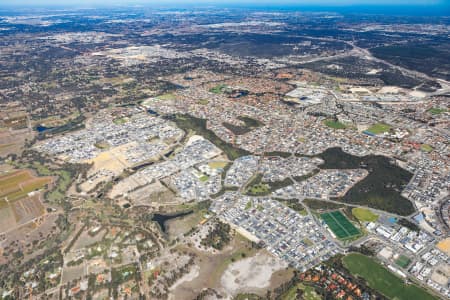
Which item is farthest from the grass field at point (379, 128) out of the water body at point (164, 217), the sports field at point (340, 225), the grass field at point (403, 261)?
the water body at point (164, 217)

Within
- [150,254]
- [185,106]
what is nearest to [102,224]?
[150,254]

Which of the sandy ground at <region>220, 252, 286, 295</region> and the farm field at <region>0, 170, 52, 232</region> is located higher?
the sandy ground at <region>220, 252, 286, 295</region>

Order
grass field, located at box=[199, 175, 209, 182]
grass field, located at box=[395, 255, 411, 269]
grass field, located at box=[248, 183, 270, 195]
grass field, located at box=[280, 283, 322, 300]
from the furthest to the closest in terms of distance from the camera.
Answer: grass field, located at box=[199, 175, 209, 182] < grass field, located at box=[248, 183, 270, 195] < grass field, located at box=[395, 255, 411, 269] < grass field, located at box=[280, 283, 322, 300]

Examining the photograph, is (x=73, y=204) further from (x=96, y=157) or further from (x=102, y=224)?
(x=96, y=157)

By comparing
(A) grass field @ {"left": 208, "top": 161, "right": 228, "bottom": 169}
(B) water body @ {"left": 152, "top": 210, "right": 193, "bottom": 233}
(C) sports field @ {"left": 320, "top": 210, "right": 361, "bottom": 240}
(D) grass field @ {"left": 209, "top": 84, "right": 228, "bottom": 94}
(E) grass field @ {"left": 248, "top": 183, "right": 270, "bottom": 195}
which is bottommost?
(B) water body @ {"left": 152, "top": 210, "right": 193, "bottom": 233}

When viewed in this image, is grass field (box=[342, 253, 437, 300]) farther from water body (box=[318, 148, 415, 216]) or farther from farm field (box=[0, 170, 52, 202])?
farm field (box=[0, 170, 52, 202])

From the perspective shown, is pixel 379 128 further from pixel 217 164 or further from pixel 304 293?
pixel 304 293

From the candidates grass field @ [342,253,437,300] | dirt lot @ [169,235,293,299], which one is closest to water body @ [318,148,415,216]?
grass field @ [342,253,437,300]

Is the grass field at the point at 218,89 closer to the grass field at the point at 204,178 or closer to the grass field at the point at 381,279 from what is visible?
the grass field at the point at 204,178
